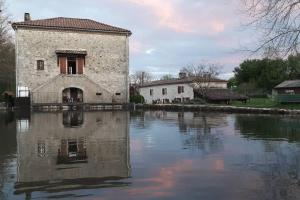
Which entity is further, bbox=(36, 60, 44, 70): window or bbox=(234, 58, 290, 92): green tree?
bbox=(234, 58, 290, 92): green tree

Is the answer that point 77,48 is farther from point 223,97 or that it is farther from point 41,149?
point 41,149

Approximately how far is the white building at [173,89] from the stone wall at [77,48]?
1426 cm

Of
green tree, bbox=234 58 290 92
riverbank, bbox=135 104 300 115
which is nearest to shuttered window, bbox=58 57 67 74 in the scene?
riverbank, bbox=135 104 300 115

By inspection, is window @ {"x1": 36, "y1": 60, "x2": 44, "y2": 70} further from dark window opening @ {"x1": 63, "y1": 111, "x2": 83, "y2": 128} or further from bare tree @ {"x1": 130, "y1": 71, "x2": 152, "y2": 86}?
bare tree @ {"x1": 130, "y1": 71, "x2": 152, "y2": 86}

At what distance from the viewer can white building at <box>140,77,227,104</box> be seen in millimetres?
65500

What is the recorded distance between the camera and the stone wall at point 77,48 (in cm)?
4772

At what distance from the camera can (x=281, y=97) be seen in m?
42.2

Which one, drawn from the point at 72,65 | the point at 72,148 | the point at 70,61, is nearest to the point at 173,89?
the point at 72,65

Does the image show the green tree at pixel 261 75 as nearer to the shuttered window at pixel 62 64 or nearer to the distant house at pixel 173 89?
the distant house at pixel 173 89

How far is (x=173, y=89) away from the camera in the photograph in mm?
69750

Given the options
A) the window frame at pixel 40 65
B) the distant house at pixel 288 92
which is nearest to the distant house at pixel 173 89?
the distant house at pixel 288 92

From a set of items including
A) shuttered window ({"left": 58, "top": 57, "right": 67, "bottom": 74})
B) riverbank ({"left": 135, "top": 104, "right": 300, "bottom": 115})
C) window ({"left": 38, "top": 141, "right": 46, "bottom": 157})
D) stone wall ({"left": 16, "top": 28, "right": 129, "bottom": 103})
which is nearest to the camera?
window ({"left": 38, "top": 141, "right": 46, "bottom": 157})

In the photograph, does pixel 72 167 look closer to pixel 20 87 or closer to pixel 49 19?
pixel 20 87

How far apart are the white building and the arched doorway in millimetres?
18286
